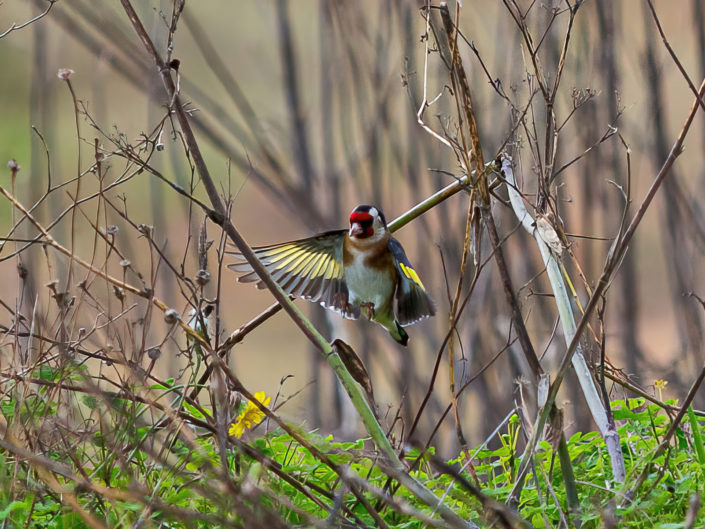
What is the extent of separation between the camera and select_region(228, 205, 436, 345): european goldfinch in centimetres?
202

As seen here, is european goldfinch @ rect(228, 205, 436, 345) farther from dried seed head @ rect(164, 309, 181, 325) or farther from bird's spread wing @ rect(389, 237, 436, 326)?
dried seed head @ rect(164, 309, 181, 325)

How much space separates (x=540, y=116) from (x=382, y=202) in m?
0.60

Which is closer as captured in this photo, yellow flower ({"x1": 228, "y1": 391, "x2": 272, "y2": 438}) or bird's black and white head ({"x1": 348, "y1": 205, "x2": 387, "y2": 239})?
yellow flower ({"x1": 228, "y1": 391, "x2": 272, "y2": 438})

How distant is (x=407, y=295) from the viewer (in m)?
2.03

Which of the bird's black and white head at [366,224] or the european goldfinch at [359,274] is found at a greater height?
the bird's black and white head at [366,224]

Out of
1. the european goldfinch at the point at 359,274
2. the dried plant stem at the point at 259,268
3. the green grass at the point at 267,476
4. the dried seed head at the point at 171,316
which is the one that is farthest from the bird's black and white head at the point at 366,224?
the dried seed head at the point at 171,316

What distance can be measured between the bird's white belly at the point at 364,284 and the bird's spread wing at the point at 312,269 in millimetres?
27

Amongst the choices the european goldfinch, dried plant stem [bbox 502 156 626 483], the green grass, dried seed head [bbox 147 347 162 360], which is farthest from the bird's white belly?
dried seed head [bbox 147 347 162 360]

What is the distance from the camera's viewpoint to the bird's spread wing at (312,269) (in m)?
2.03

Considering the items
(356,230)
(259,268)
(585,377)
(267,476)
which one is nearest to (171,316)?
(259,268)

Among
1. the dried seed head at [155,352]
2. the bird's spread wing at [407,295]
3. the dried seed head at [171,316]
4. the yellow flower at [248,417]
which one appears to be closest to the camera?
the dried seed head at [171,316]

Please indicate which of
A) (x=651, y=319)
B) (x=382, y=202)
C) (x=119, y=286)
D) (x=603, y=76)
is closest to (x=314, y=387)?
(x=382, y=202)

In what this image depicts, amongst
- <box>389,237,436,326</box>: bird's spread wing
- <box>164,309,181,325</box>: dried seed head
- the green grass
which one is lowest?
the green grass

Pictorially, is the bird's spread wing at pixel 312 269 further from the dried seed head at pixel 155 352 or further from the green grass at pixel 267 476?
the dried seed head at pixel 155 352
